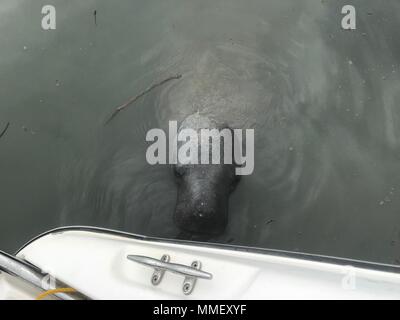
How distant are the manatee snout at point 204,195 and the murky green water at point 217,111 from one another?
0.30ft

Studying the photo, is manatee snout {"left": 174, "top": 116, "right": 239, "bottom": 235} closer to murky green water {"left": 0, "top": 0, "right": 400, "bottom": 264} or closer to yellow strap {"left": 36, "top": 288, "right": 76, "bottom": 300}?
murky green water {"left": 0, "top": 0, "right": 400, "bottom": 264}

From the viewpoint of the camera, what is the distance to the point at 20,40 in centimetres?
296

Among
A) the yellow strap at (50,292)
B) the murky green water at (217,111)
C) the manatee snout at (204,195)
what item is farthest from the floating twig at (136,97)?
the yellow strap at (50,292)

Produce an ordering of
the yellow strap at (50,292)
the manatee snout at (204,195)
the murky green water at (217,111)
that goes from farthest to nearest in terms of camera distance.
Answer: the murky green water at (217,111) < the manatee snout at (204,195) < the yellow strap at (50,292)

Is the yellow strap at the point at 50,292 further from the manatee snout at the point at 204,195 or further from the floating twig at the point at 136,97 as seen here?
the floating twig at the point at 136,97

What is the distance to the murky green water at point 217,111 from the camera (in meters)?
2.57

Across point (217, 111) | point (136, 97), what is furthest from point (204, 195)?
point (136, 97)

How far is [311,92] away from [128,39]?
128 cm

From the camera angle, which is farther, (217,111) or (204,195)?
(217,111)

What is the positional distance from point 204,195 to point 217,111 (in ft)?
2.07

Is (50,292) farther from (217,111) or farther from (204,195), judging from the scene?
(217,111)

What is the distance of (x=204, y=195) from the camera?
2396 millimetres
